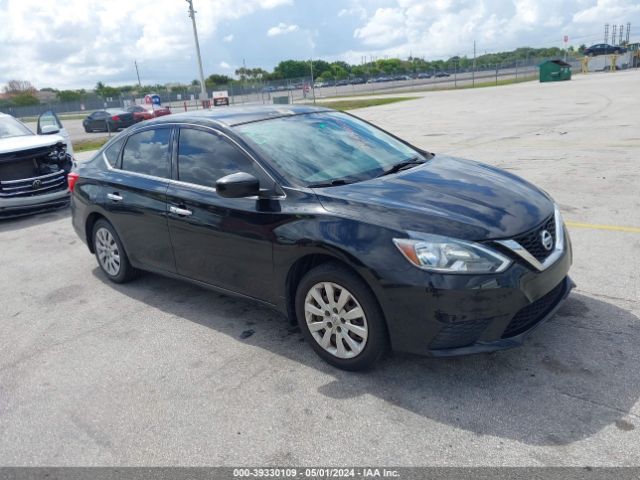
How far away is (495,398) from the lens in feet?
10.4

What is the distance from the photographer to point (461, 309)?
3035mm

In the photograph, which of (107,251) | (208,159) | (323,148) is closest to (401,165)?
(323,148)

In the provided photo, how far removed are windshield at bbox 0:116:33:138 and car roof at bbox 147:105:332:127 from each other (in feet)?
20.7

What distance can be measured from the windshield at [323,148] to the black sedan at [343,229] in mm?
16

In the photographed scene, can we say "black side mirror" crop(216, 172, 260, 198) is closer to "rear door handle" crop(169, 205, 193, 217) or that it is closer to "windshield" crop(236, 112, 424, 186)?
"windshield" crop(236, 112, 424, 186)

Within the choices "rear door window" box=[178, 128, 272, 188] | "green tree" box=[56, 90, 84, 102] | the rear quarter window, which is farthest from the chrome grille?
"green tree" box=[56, 90, 84, 102]

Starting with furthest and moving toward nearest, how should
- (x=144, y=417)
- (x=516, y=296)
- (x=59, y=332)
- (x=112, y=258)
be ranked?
(x=112, y=258) → (x=59, y=332) → (x=144, y=417) → (x=516, y=296)

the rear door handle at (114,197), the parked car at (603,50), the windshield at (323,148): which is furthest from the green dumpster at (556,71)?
the rear door handle at (114,197)

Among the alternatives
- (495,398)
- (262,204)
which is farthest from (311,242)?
(495,398)

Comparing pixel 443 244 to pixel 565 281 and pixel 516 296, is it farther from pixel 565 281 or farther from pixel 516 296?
pixel 565 281

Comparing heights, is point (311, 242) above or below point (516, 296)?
above

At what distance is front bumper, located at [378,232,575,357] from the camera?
3023 mm

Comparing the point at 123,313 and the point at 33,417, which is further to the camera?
the point at 123,313

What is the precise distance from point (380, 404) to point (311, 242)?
3.41ft
